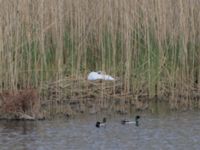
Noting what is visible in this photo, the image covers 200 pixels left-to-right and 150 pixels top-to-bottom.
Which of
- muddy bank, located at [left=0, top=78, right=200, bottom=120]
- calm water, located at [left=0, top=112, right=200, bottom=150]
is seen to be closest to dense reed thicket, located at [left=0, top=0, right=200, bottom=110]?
muddy bank, located at [left=0, top=78, right=200, bottom=120]

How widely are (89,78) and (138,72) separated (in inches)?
28.7

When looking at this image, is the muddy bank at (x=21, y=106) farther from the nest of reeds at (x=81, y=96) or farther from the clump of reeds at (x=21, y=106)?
the nest of reeds at (x=81, y=96)

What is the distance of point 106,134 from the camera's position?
27.2 feet

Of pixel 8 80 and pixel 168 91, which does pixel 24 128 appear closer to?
pixel 8 80

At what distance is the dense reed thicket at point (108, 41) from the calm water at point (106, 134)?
1145mm

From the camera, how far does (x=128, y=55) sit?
409 inches

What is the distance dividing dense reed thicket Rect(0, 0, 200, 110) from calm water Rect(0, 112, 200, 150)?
3.76 feet

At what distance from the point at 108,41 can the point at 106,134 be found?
2.49 m

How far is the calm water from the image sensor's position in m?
7.64

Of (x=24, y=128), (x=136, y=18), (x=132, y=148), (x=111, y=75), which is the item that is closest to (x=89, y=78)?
(x=111, y=75)

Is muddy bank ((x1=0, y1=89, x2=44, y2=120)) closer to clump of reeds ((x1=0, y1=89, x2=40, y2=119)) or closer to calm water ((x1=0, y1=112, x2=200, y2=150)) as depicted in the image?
clump of reeds ((x1=0, y1=89, x2=40, y2=119))

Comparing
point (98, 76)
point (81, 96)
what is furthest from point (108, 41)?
point (81, 96)

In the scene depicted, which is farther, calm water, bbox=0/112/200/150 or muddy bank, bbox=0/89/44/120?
muddy bank, bbox=0/89/44/120

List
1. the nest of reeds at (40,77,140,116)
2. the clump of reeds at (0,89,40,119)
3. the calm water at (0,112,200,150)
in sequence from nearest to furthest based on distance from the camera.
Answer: the calm water at (0,112,200,150) < the clump of reeds at (0,89,40,119) < the nest of reeds at (40,77,140,116)
